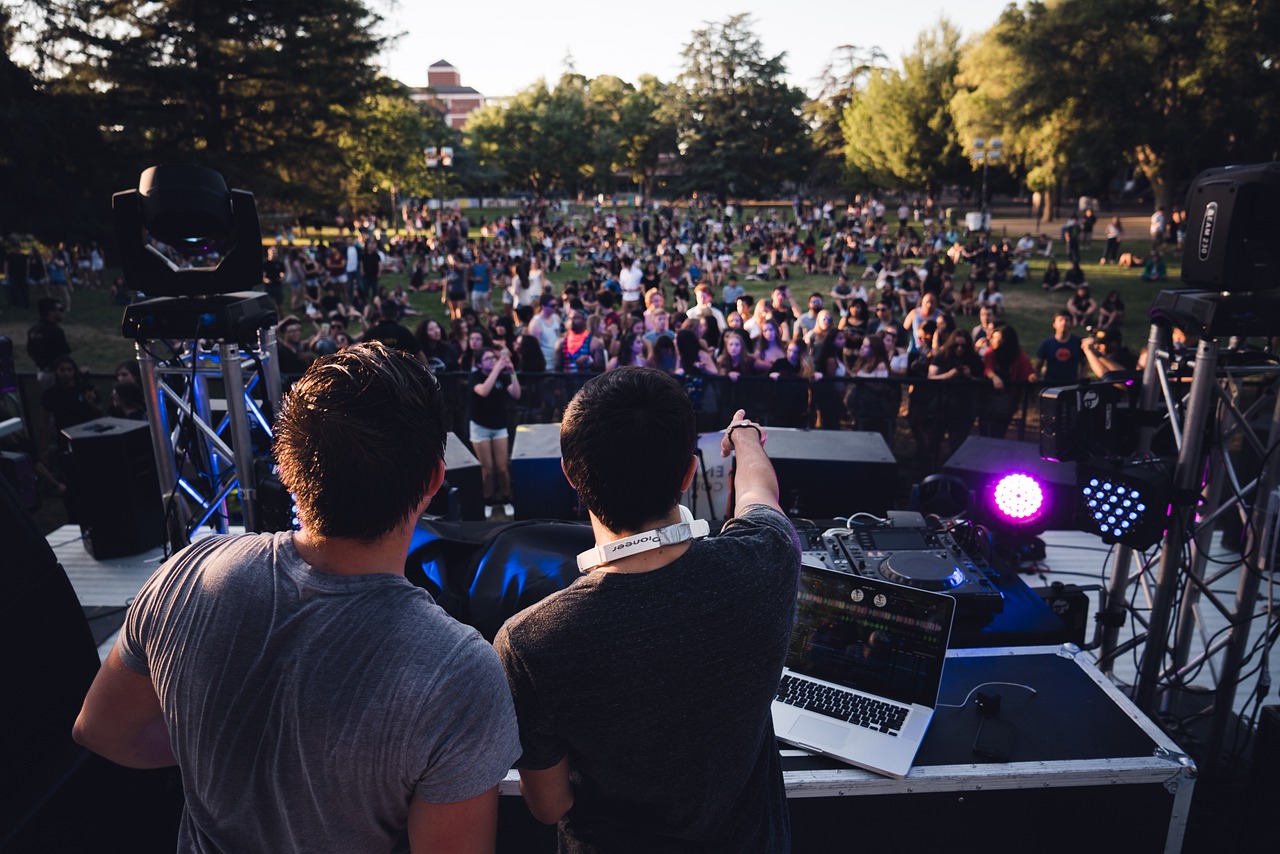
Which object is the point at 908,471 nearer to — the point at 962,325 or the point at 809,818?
the point at 809,818

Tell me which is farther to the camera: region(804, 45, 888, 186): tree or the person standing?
region(804, 45, 888, 186): tree

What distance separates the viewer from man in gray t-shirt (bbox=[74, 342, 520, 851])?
128 cm

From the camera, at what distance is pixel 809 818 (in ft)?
8.26

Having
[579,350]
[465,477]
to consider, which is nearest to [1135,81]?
[579,350]

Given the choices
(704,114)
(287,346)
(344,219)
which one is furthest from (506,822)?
(704,114)

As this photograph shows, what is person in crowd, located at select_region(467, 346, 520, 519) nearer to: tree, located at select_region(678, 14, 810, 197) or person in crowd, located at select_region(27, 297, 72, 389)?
person in crowd, located at select_region(27, 297, 72, 389)

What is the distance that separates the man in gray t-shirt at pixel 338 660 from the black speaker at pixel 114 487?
5.67 meters

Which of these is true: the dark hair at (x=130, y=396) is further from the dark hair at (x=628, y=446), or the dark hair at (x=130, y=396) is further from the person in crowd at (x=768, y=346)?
the dark hair at (x=628, y=446)

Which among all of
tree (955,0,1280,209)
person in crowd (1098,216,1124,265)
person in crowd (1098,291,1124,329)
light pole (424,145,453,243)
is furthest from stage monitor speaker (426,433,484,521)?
tree (955,0,1280,209)

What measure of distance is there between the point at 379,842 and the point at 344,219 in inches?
2217

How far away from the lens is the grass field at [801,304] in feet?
54.0

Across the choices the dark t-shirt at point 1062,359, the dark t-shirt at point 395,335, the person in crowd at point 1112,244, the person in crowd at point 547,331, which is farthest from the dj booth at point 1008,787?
the person in crowd at point 1112,244

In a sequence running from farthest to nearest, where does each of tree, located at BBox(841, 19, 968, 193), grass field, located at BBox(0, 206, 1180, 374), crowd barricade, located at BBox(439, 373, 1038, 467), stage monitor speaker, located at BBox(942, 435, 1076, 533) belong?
tree, located at BBox(841, 19, 968, 193), grass field, located at BBox(0, 206, 1180, 374), crowd barricade, located at BBox(439, 373, 1038, 467), stage monitor speaker, located at BBox(942, 435, 1076, 533)

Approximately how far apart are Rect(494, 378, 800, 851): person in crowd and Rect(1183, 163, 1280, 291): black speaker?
2.91 m
